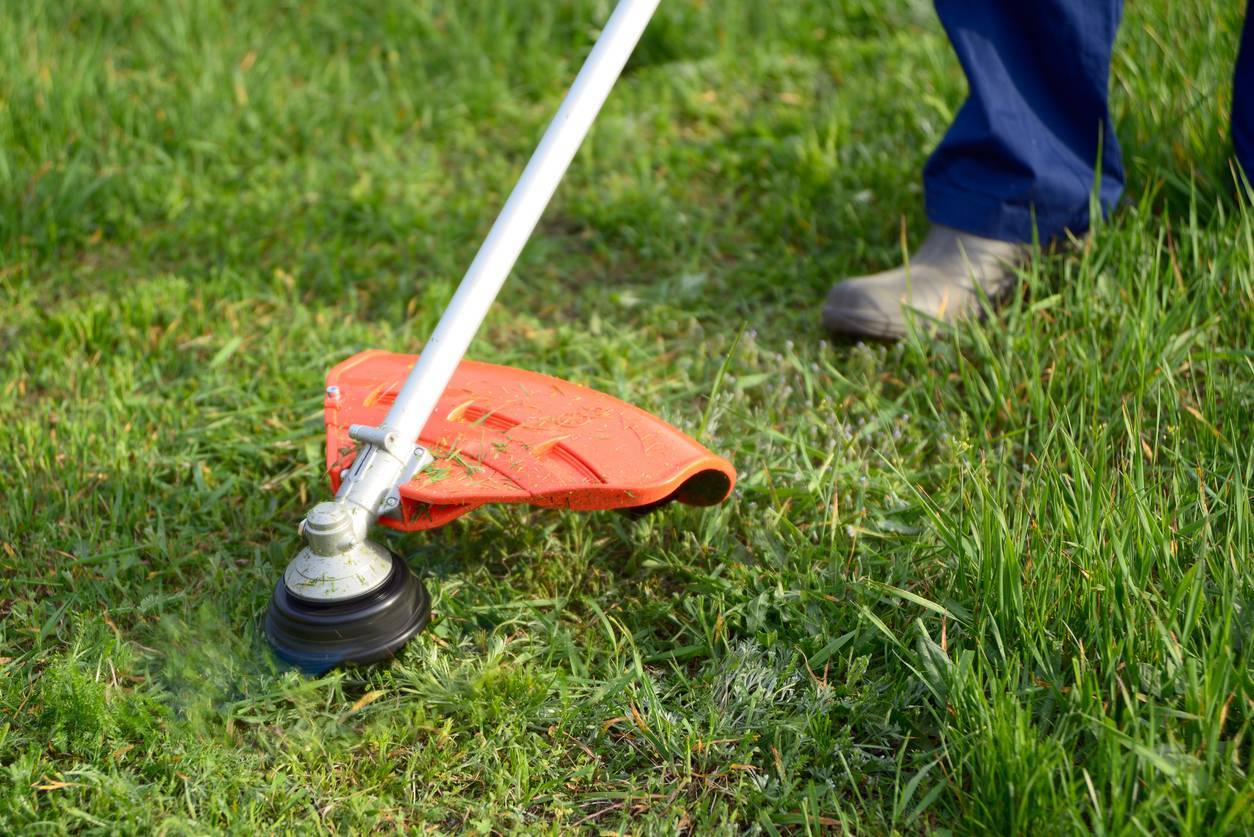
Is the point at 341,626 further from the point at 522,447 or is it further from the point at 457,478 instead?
the point at 522,447

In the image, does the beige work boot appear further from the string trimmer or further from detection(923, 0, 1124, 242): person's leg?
the string trimmer

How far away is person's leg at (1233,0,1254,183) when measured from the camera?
2451 millimetres

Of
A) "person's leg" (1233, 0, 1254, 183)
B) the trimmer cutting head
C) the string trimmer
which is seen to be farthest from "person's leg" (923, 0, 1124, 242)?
the trimmer cutting head

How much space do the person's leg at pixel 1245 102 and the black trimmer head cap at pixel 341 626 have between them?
6.63 feet

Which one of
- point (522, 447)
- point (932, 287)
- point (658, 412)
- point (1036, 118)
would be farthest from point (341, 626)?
point (1036, 118)

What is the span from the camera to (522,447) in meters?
1.87

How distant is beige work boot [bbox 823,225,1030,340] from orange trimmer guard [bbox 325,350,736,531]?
Answer: 747 mm

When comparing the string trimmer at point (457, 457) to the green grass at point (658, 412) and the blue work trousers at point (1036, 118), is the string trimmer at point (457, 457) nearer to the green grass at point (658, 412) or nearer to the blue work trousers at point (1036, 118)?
the green grass at point (658, 412)

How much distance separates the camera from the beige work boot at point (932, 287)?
249 cm

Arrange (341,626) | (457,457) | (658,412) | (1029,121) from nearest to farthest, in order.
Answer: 1. (341,626)
2. (457,457)
3. (658,412)
4. (1029,121)

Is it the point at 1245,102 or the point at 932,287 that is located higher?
the point at 1245,102

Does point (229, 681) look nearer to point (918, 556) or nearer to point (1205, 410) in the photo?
point (918, 556)

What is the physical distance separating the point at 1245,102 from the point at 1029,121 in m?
0.46

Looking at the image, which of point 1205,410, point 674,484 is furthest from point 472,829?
point 1205,410
